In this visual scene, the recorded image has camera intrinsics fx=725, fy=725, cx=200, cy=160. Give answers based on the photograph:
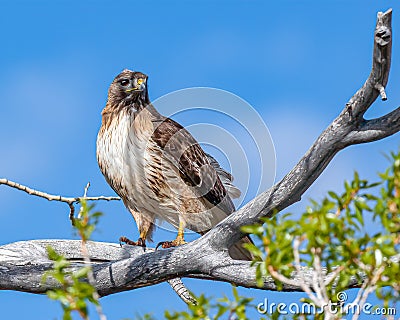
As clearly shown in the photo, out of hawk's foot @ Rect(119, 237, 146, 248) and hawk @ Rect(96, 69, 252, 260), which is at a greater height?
hawk @ Rect(96, 69, 252, 260)

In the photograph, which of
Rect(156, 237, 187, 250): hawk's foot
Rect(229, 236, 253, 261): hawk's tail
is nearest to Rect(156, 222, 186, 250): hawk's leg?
Rect(156, 237, 187, 250): hawk's foot

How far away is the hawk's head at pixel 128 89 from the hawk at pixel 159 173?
0.05 feet

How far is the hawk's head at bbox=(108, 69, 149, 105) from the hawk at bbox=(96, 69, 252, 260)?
1 centimetres

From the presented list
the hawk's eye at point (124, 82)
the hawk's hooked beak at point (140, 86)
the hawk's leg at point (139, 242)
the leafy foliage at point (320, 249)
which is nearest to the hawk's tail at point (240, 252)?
the hawk's leg at point (139, 242)

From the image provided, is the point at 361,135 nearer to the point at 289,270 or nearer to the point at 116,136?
the point at 289,270

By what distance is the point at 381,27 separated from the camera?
3955 millimetres

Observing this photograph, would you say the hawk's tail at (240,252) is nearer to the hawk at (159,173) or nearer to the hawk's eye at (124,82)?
the hawk at (159,173)

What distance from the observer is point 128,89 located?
7.07 m

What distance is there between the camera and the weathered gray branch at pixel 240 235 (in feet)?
14.0

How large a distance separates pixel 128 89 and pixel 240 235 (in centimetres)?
250

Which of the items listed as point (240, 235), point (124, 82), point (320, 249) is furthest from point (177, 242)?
point (320, 249)

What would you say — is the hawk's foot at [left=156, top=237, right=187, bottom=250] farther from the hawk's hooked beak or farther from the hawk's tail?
the hawk's hooked beak

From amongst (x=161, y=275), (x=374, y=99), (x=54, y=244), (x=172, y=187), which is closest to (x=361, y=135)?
(x=374, y=99)

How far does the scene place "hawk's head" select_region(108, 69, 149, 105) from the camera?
703 cm
